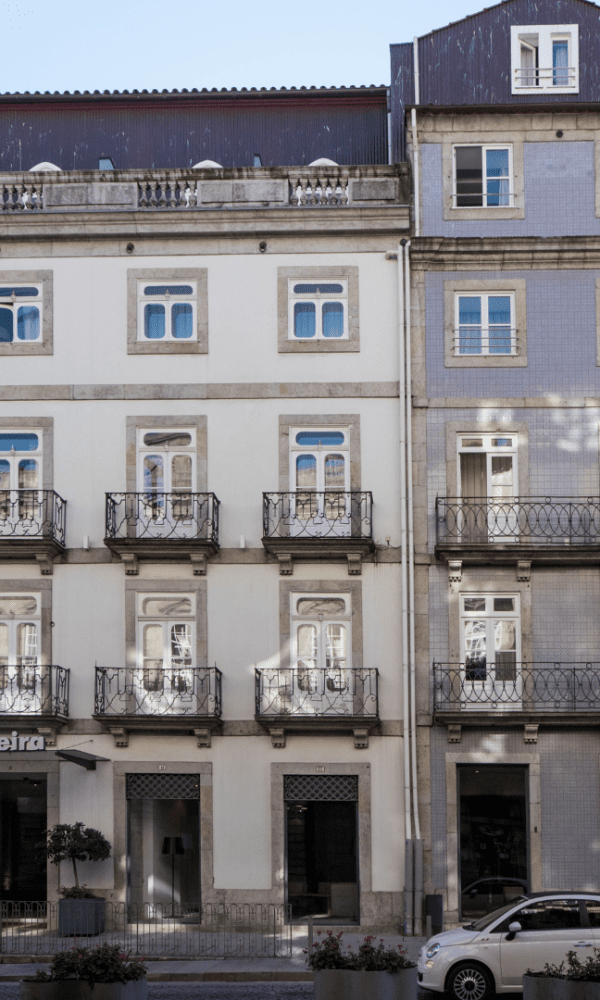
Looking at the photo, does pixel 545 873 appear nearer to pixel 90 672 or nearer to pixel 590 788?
pixel 590 788

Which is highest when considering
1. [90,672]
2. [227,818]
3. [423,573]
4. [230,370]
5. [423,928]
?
[230,370]

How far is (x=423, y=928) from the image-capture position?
25.9 meters

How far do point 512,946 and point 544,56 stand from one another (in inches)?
777

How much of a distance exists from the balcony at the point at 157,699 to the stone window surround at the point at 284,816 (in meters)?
1.73

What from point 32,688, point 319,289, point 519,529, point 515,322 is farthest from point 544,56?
point 32,688

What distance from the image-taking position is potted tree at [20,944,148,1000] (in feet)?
48.0

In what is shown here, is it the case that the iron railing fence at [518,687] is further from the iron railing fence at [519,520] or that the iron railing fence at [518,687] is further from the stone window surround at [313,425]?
the stone window surround at [313,425]

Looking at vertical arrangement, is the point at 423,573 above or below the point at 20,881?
above

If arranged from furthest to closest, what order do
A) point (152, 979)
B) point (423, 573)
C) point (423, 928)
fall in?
point (423, 573), point (423, 928), point (152, 979)

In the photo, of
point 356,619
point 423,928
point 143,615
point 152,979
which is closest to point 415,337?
point 356,619

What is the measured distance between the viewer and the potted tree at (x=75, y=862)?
25.7m

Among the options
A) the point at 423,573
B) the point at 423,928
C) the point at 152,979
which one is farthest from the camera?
the point at 423,573

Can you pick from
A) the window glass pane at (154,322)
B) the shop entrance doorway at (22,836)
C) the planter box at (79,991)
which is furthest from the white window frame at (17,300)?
the planter box at (79,991)

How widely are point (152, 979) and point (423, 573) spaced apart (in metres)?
10.1
